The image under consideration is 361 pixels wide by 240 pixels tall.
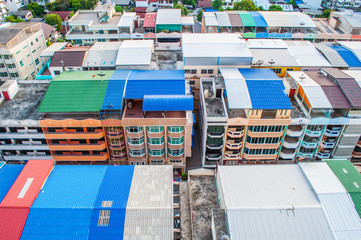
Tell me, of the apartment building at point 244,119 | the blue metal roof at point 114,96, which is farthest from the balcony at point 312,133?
the blue metal roof at point 114,96

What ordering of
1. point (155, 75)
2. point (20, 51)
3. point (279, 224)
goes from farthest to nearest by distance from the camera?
point (20, 51) → point (155, 75) → point (279, 224)

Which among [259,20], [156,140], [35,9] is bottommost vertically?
[35,9]

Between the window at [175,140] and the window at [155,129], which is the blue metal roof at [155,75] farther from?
the window at [175,140]

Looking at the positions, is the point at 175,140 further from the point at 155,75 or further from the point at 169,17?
the point at 169,17

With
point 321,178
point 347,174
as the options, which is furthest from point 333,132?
point 321,178

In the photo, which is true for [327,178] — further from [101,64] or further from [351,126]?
[101,64]

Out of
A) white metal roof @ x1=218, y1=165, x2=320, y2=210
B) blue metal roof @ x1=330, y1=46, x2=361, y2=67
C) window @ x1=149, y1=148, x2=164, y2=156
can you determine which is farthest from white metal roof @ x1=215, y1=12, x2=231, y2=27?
white metal roof @ x1=218, y1=165, x2=320, y2=210
